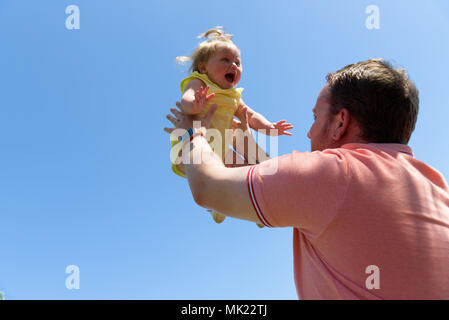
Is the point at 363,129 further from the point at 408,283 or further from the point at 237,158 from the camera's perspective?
the point at 237,158

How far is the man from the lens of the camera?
1.44 metres

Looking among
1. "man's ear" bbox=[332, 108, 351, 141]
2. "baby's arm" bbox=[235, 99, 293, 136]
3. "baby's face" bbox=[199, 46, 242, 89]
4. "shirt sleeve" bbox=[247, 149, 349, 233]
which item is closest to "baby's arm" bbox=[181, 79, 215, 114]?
"baby's face" bbox=[199, 46, 242, 89]

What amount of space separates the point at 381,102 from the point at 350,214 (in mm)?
701

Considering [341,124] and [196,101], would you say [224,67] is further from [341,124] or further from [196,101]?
[341,124]

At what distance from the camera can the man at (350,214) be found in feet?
4.73

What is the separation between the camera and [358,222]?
146 centimetres

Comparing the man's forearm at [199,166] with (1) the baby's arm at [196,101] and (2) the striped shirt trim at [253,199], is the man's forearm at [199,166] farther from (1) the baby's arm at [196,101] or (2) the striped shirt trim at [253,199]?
(1) the baby's arm at [196,101]

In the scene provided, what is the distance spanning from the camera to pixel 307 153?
1587mm

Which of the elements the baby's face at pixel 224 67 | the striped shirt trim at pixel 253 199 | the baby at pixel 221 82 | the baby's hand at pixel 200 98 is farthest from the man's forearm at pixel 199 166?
the baby's face at pixel 224 67

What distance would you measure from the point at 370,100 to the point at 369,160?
1.41 ft

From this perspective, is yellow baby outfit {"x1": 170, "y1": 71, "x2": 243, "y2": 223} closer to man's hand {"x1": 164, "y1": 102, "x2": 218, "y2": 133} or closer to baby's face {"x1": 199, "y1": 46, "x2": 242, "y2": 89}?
baby's face {"x1": 199, "y1": 46, "x2": 242, "y2": 89}

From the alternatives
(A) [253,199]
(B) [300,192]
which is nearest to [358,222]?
(B) [300,192]
